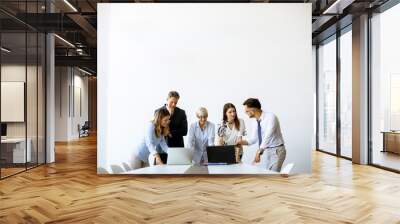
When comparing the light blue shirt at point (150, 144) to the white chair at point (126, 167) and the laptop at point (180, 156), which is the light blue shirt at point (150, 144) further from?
the white chair at point (126, 167)

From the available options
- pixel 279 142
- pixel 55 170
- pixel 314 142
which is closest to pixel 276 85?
pixel 279 142

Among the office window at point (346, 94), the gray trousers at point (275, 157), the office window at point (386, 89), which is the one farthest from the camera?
the office window at point (346, 94)

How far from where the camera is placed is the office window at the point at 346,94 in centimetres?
912

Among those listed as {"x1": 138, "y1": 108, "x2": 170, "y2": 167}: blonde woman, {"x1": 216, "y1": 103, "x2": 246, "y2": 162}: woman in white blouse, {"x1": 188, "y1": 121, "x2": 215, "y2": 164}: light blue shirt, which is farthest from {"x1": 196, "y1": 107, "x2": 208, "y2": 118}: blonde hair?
{"x1": 138, "y1": 108, "x2": 170, "y2": 167}: blonde woman

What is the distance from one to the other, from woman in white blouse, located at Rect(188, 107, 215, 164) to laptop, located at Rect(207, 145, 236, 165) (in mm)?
79

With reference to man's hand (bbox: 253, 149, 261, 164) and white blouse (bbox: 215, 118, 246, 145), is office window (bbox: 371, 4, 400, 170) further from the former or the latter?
white blouse (bbox: 215, 118, 246, 145)

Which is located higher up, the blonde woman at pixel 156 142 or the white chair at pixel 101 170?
the blonde woman at pixel 156 142

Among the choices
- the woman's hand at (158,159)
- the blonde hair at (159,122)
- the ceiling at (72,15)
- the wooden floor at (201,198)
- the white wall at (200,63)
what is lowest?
the wooden floor at (201,198)

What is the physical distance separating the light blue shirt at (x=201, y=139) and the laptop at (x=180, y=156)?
10 centimetres

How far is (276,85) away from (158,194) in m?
2.86

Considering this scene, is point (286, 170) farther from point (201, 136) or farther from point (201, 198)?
point (201, 198)

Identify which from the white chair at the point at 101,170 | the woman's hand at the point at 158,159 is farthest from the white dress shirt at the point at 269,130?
the white chair at the point at 101,170

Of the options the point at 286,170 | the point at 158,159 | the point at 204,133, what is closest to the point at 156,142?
the point at 158,159

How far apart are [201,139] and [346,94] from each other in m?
4.46
